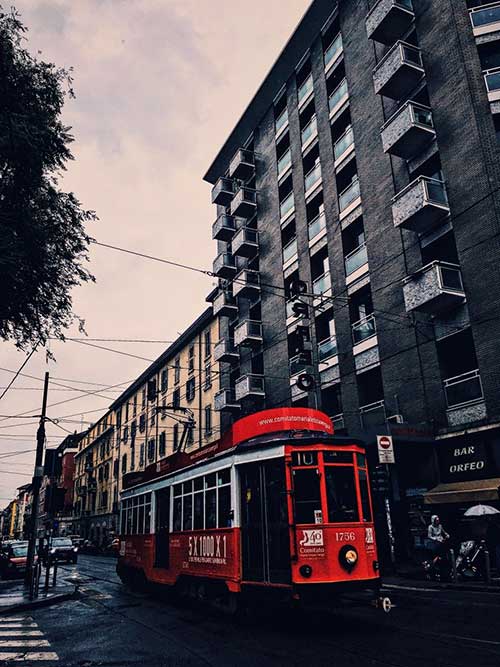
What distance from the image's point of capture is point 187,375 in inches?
1638

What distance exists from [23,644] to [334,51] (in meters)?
27.5

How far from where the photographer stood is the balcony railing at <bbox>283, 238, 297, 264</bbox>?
28609 millimetres

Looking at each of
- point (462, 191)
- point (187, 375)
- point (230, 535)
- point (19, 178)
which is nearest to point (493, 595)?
point (230, 535)

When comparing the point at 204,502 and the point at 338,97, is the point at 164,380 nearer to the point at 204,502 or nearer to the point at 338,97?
the point at 338,97

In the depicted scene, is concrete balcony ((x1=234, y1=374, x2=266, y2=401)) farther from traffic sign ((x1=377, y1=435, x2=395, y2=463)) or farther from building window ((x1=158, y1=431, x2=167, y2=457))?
building window ((x1=158, y1=431, x2=167, y2=457))

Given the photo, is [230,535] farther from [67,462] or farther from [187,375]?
[67,462]

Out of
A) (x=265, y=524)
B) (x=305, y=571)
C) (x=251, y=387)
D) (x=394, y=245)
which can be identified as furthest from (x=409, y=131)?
(x=305, y=571)

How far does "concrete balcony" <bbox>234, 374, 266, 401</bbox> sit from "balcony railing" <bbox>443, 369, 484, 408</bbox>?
12.5m

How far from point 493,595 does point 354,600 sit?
17.7 feet

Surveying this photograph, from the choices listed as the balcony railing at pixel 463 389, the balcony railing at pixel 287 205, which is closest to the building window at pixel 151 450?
the balcony railing at pixel 287 205

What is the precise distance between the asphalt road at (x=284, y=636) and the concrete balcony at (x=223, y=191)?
28344 millimetres

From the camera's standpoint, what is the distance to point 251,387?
29234 mm

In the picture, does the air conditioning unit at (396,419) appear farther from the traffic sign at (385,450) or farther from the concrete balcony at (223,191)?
the concrete balcony at (223,191)

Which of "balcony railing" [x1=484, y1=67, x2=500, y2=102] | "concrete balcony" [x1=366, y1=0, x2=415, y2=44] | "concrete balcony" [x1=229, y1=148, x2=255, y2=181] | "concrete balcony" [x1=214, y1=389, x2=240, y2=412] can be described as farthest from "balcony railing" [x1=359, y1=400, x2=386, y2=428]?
"concrete balcony" [x1=229, y1=148, x2=255, y2=181]
